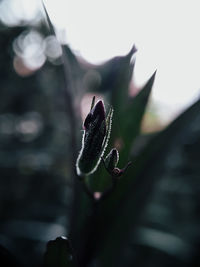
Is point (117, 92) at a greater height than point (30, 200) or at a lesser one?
greater

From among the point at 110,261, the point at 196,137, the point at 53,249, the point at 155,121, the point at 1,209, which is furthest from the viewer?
the point at 155,121

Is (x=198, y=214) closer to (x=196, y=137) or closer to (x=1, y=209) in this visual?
(x=196, y=137)

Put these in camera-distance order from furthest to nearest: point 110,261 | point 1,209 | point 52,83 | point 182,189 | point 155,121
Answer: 1. point 155,121
2. point 52,83
3. point 182,189
4. point 1,209
5. point 110,261

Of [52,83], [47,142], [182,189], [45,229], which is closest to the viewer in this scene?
A: [45,229]

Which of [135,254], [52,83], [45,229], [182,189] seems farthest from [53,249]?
[52,83]

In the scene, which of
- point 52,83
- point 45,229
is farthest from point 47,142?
point 45,229

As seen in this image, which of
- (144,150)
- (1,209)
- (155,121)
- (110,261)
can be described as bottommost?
(155,121)

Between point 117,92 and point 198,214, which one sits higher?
point 117,92

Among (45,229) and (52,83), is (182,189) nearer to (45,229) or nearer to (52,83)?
(45,229)

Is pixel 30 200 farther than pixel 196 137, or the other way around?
pixel 196 137
